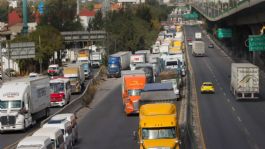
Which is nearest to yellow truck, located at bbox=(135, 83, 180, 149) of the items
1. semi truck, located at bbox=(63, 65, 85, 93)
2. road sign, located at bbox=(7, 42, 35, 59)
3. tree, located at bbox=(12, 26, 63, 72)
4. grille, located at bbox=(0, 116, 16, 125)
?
grille, located at bbox=(0, 116, 16, 125)

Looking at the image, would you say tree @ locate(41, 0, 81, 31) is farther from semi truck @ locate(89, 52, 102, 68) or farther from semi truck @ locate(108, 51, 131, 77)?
semi truck @ locate(108, 51, 131, 77)

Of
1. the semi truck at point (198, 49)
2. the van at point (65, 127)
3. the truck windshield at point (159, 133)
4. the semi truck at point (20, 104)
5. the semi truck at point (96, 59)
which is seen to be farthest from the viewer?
the semi truck at point (198, 49)

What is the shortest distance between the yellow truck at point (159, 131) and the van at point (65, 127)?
5644 millimetres

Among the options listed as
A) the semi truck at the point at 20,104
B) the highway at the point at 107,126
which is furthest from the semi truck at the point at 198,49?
the semi truck at the point at 20,104

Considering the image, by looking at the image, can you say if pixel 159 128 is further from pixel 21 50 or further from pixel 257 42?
pixel 257 42

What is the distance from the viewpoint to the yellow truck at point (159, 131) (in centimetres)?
2609

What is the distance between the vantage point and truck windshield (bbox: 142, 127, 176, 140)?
26.5m

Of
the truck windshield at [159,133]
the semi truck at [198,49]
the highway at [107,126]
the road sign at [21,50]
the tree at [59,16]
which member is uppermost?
the tree at [59,16]

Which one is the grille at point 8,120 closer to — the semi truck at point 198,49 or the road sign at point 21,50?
the road sign at point 21,50

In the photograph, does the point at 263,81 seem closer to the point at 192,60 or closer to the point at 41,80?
the point at 41,80

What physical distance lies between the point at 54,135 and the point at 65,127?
4.03 meters

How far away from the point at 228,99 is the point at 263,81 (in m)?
18.0

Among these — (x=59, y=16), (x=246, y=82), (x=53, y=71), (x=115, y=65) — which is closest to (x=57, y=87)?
(x=246, y=82)

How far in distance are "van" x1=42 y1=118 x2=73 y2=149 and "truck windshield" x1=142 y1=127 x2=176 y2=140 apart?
573cm
